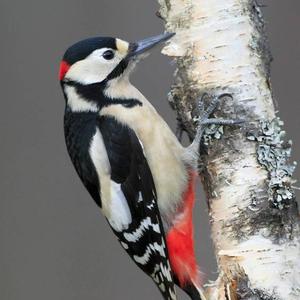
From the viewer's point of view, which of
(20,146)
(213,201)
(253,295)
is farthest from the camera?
(20,146)

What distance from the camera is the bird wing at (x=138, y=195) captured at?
252 centimetres

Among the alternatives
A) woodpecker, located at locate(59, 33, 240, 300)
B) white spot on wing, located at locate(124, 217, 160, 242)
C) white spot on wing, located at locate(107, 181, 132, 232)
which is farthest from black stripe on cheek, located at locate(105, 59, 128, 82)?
white spot on wing, located at locate(124, 217, 160, 242)

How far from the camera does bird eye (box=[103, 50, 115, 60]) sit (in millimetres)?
2605

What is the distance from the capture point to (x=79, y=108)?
8.59ft

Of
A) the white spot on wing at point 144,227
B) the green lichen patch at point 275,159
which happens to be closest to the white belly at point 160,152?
the white spot on wing at point 144,227

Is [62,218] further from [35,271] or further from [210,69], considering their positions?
[210,69]

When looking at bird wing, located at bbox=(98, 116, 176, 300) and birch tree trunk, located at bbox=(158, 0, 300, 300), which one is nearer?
birch tree trunk, located at bbox=(158, 0, 300, 300)

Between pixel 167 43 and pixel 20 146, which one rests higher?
pixel 167 43

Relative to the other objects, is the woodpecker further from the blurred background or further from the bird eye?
the blurred background

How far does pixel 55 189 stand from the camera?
3.87m

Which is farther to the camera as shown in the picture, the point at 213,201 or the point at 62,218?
the point at 62,218

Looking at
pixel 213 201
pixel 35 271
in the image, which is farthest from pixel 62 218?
pixel 213 201

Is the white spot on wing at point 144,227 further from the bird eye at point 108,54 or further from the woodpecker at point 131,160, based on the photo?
the bird eye at point 108,54

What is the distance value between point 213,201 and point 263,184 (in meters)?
0.15
